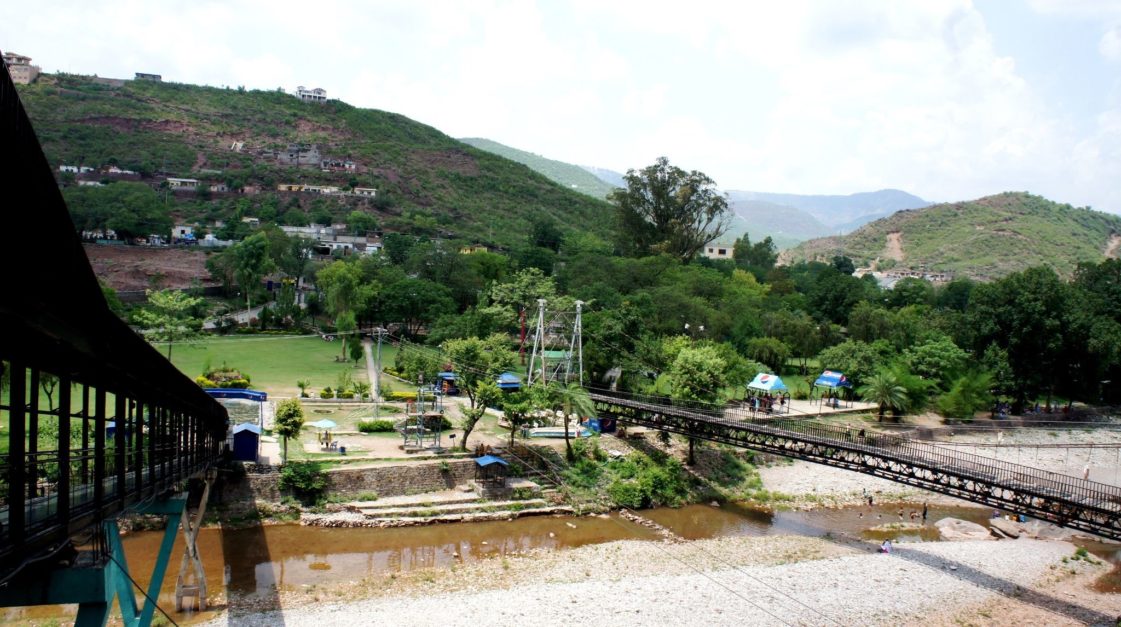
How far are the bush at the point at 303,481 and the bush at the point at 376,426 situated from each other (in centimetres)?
493

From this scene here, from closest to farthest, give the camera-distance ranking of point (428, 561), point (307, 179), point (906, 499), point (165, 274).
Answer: point (428, 561), point (906, 499), point (165, 274), point (307, 179)

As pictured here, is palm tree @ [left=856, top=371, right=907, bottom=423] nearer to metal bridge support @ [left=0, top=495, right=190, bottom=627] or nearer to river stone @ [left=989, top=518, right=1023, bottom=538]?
river stone @ [left=989, top=518, right=1023, bottom=538]

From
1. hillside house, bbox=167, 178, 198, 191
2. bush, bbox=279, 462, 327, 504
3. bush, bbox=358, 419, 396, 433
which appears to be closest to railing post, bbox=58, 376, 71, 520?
bush, bbox=279, 462, 327, 504

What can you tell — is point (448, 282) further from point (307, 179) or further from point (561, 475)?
point (307, 179)

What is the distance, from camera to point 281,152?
11250cm

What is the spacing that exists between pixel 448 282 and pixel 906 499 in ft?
110

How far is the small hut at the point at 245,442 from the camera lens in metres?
25.1

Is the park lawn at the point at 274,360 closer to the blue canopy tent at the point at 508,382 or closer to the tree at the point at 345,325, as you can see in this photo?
the tree at the point at 345,325

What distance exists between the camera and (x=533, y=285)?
152 ft

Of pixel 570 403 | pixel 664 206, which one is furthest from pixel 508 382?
pixel 664 206

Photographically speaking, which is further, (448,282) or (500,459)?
(448,282)

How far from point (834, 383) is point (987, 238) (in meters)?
97.3

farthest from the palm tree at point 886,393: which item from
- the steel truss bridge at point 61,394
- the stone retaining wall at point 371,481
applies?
the steel truss bridge at point 61,394

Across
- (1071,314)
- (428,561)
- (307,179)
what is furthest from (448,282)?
(307,179)
